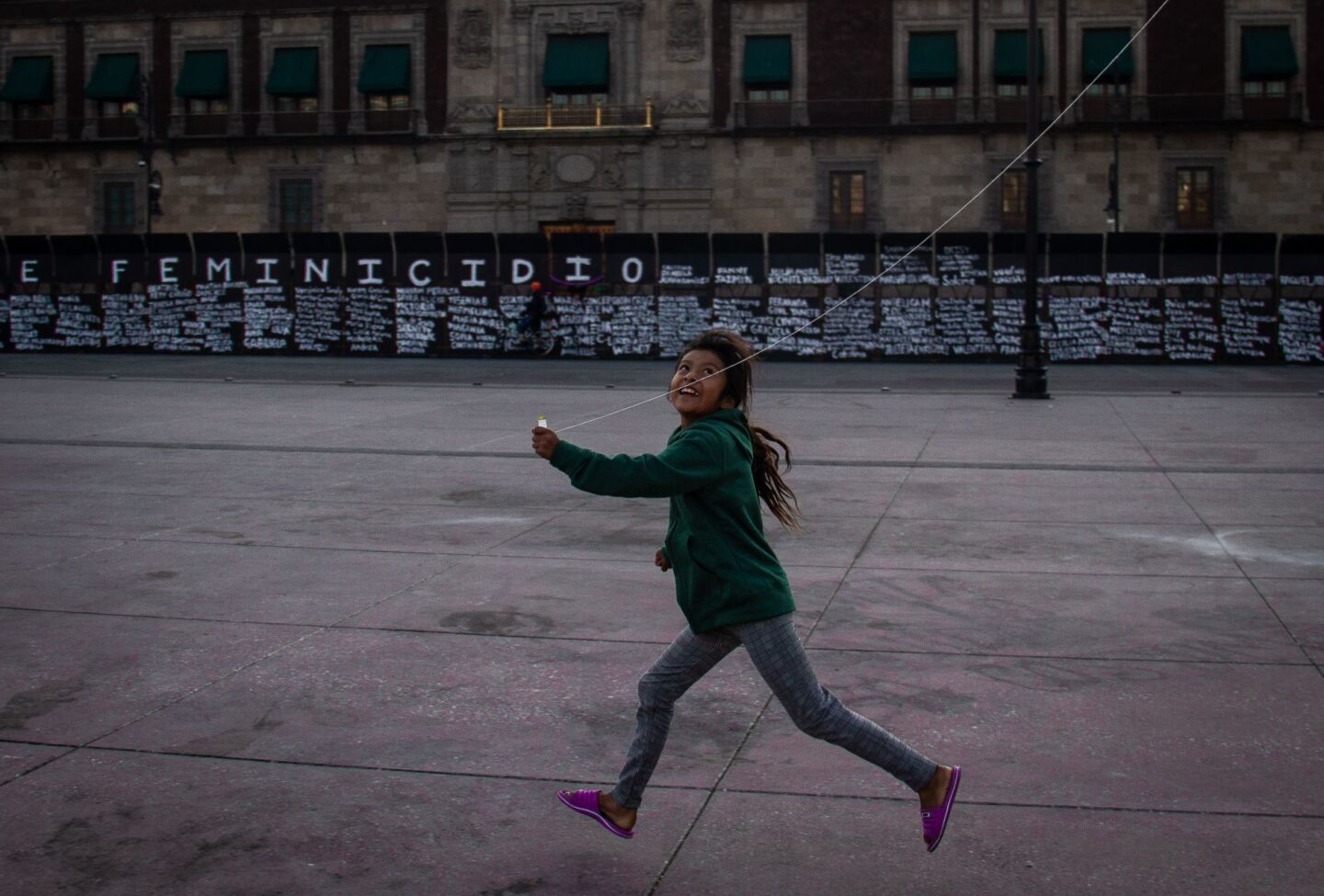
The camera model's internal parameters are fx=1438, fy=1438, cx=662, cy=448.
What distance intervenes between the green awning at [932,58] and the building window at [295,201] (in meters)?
18.5

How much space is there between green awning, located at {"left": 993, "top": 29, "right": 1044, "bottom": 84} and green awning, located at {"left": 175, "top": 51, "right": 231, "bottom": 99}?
23.3 metres

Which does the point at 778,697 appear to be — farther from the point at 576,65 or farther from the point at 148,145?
the point at 148,145

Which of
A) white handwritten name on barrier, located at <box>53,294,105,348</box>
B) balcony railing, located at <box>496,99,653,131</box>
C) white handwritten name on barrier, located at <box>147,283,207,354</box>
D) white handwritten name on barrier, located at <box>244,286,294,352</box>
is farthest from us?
balcony railing, located at <box>496,99,653,131</box>

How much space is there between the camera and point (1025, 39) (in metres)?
40.5

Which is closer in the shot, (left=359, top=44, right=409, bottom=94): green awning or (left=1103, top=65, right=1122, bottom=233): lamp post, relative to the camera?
(left=1103, top=65, right=1122, bottom=233): lamp post

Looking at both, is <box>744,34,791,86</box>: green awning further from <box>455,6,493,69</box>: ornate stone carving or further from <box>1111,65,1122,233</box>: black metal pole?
<box>1111,65,1122,233</box>: black metal pole

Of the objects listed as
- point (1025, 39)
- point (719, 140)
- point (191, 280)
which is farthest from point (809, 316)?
point (191, 280)

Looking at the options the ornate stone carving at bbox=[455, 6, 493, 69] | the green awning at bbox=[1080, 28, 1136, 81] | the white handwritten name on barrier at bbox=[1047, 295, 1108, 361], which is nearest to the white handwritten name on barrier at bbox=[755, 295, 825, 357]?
the white handwritten name on barrier at bbox=[1047, 295, 1108, 361]

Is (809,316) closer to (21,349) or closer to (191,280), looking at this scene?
(191,280)

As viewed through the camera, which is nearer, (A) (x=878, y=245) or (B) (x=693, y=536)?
(B) (x=693, y=536)

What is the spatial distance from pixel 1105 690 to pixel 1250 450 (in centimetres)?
915

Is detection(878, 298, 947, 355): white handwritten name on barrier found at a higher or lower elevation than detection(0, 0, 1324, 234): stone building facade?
lower

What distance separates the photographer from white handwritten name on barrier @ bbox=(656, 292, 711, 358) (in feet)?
113

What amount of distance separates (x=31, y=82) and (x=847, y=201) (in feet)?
85.9
